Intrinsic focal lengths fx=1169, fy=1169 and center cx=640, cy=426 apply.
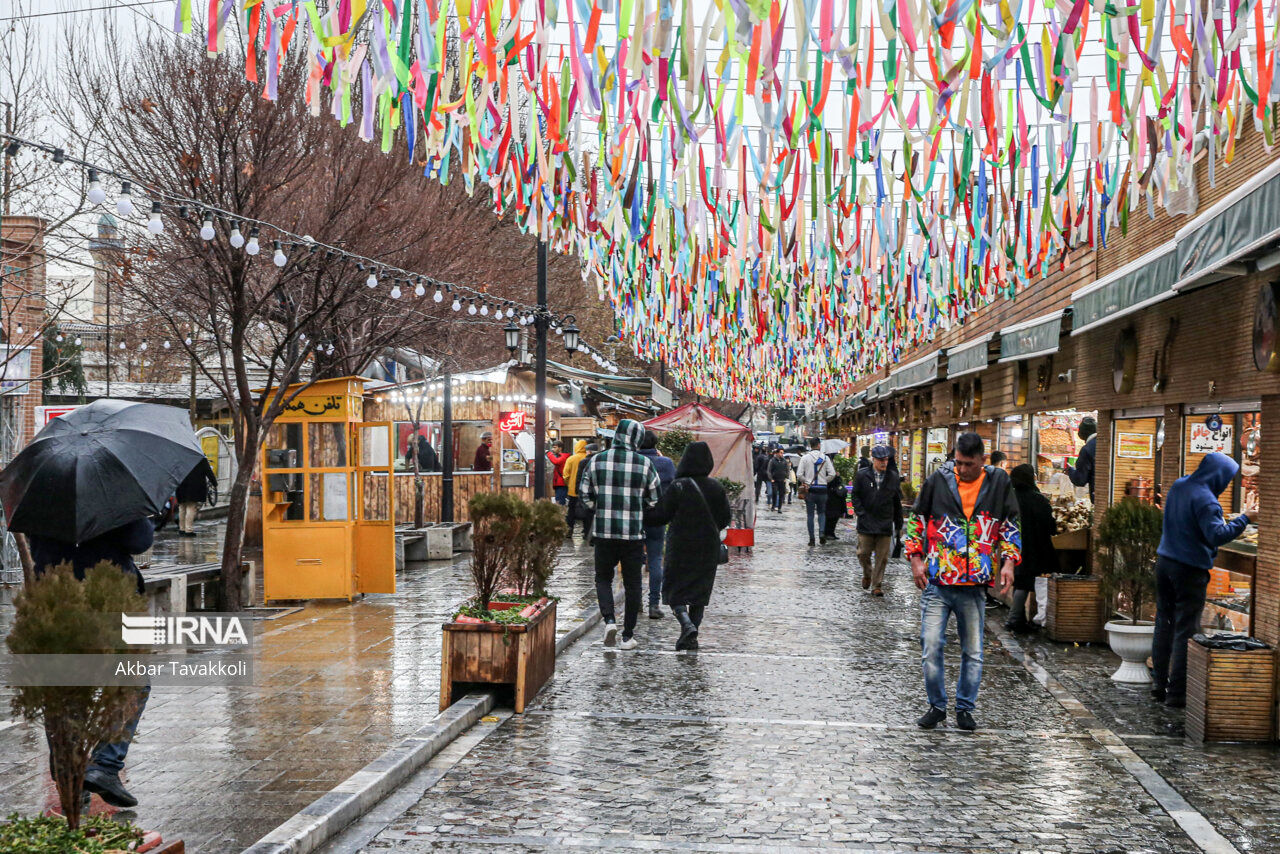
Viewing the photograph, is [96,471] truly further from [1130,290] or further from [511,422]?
[511,422]

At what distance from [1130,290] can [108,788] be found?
8251 mm

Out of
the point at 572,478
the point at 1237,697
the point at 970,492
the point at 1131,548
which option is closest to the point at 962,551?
the point at 970,492

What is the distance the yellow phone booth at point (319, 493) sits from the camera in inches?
535

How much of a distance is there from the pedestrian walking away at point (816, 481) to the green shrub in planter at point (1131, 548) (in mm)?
12465

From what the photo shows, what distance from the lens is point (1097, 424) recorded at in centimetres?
1345

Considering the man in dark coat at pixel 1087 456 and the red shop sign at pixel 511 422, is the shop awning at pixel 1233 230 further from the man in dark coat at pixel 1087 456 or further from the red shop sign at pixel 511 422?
the red shop sign at pixel 511 422

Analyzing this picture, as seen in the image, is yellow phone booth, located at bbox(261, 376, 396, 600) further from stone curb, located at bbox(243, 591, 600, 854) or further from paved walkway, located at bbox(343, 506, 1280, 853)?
stone curb, located at bbox(243, 591, 600, 854)

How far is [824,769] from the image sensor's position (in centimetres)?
674

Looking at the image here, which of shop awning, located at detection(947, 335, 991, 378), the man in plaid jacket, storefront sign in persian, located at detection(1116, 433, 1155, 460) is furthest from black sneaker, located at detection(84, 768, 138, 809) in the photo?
shop awning, located at detection(947, 335, 991, 378)

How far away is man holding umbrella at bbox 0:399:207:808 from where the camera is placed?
562 centimetres

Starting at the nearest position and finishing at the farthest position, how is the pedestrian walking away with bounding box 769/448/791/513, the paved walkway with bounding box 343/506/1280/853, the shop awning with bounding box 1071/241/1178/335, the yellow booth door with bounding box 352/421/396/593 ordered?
the paved walkway with bounding box 343/506/1280/853
the shop awning with bounding box 1071/241/1178/335
the yellow booth door with bounding box 352/421/396/593
the pedestrian walking away with bounding box 769/448/791/513

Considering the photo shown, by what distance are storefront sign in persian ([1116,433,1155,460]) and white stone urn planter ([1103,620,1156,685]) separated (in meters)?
2.72

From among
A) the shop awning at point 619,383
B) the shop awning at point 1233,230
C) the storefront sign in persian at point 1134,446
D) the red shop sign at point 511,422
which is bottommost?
the storefront sign in persian at point 1134,446

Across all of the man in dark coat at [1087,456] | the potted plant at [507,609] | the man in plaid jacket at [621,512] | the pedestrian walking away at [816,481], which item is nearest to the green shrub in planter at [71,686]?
the potted plant at [507,609]
